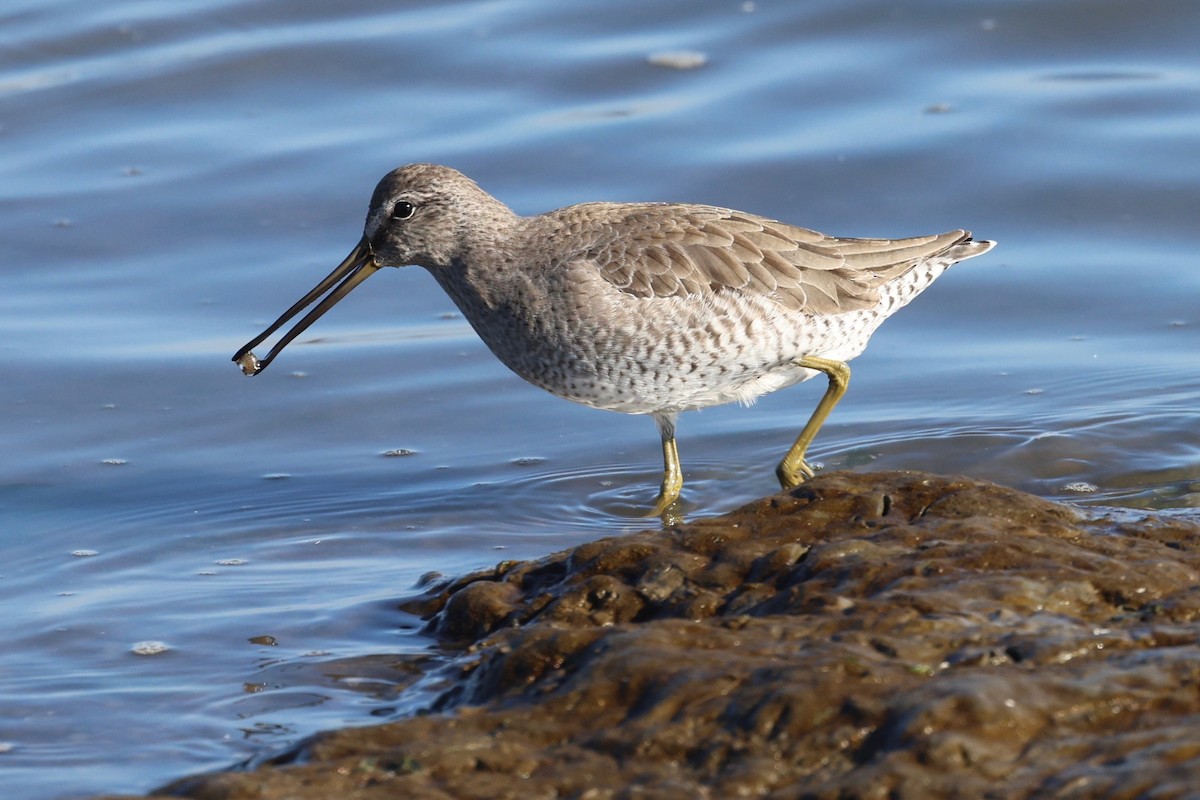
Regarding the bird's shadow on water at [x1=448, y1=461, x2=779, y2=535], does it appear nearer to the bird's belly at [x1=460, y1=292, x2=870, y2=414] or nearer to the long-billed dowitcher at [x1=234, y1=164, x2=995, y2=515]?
the long-billed dowitcher at [x1=234, y1=164, x2=995, y2=515]

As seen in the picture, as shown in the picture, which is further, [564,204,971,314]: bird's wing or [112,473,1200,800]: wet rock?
[564,204,971,314]: bird's wing

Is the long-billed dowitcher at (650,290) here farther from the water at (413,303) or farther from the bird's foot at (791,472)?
the water at (413,303)

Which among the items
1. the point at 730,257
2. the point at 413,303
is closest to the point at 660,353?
the point at 730,257

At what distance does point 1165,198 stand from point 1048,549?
6.14 m

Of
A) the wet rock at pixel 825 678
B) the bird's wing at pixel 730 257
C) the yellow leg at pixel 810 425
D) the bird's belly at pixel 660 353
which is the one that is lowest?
the wet rock at pixel 825 678

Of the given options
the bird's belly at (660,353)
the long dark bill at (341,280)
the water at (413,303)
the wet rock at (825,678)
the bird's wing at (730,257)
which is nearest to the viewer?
the wet rock at (825,678)

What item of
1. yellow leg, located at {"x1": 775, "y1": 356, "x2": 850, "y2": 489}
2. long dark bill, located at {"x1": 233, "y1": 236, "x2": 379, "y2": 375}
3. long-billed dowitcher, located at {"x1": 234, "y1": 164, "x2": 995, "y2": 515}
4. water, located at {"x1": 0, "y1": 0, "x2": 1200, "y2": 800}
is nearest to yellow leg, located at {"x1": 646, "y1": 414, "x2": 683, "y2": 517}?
long-billed dowitcher, located at {"x1": 234, "y1": 164, "x2": 995, "y2": 515}

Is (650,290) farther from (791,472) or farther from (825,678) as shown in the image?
(825,678)

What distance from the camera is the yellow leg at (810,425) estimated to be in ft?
22.5

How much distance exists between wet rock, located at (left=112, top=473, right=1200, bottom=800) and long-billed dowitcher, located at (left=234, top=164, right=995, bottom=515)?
1662mm

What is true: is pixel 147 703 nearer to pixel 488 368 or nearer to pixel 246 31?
pixel 488 368

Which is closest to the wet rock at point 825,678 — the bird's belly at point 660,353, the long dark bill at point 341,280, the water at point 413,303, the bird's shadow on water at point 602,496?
the water at point 413,303

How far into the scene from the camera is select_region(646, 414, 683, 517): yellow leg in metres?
7.08

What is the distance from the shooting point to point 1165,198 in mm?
10008
